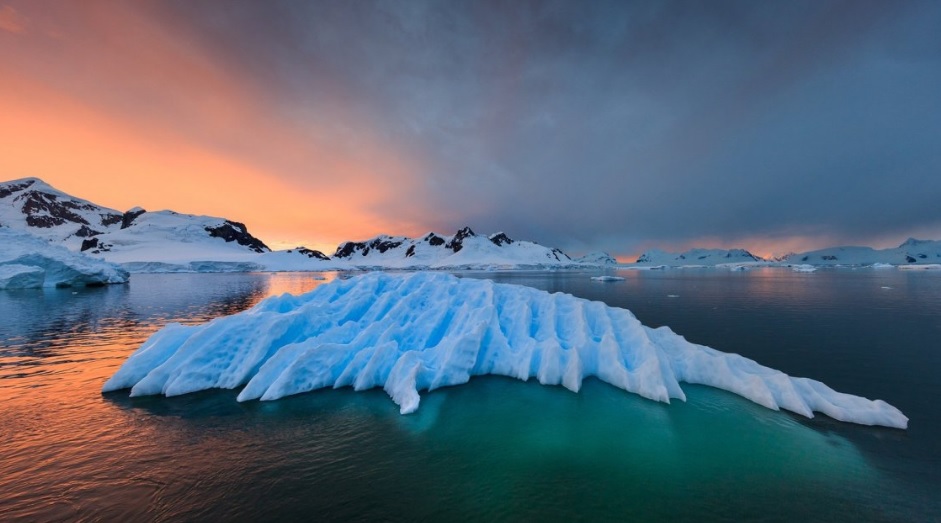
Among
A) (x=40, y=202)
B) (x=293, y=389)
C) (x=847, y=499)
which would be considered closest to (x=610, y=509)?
(x=847, y=499)

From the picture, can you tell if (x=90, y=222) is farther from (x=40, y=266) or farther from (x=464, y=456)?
(x=464, y=456)

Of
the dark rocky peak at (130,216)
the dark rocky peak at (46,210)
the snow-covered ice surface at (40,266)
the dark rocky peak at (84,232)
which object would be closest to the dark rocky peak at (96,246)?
the dark rocky peak at (84,232)

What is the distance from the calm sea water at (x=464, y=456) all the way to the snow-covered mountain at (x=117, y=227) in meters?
147

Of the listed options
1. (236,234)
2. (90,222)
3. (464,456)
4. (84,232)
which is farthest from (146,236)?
(464,456)

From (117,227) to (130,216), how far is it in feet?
49.2

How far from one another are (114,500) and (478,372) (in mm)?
9074

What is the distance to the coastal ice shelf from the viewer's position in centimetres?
967

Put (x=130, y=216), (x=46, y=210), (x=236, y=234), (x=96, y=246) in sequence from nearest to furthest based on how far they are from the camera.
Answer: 1. (x=96, y=246)
2. (x=46, y=210)
3. (x=236, y=234)
4. (x=130, y=216)

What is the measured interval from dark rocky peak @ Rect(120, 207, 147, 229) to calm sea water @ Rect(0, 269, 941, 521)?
778 ft

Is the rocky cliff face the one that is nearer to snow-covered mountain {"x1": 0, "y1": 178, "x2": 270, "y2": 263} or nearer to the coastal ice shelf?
snow-covered mountain {"x1": 0, "y1": 178, "x2": 270, "y2": 263}

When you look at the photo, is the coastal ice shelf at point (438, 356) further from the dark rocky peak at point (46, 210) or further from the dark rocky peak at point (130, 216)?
the dark rocky peak at point (46, 210)

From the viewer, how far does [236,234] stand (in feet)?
575

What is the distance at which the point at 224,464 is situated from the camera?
6.46 meters

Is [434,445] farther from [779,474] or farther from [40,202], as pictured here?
[40,202]
